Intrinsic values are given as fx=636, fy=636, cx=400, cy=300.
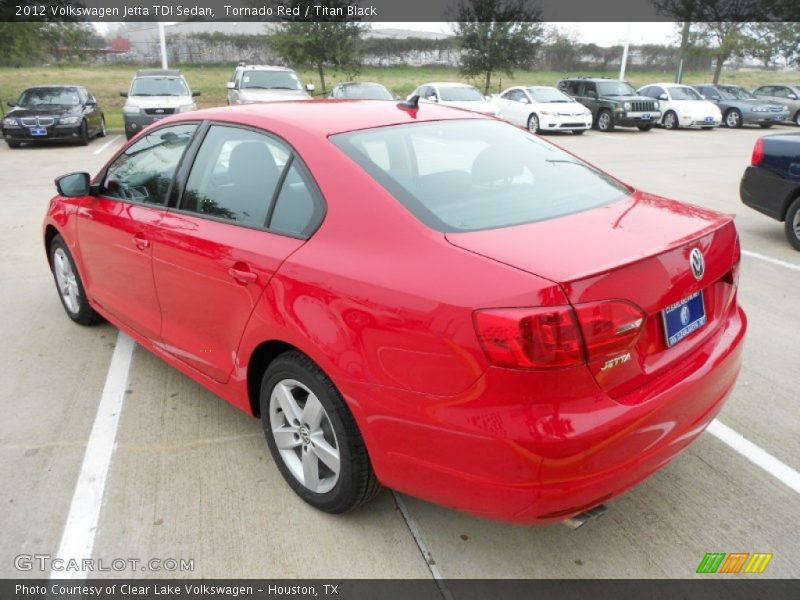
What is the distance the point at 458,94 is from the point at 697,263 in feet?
59.1

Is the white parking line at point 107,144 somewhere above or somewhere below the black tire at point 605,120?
below

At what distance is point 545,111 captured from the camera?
763 inches

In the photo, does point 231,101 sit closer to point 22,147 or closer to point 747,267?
point 22,147

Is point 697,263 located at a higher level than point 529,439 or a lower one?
higher

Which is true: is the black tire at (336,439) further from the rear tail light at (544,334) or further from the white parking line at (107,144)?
the white parking line at (107,144)

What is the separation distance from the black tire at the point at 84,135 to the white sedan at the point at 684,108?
18291mm

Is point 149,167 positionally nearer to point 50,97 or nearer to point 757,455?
point 757,455

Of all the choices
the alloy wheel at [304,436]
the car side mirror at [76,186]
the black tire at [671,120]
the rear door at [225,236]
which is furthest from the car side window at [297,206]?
the black tire at [671,120]

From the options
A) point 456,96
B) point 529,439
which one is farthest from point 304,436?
point 456,96

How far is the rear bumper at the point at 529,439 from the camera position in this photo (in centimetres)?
190

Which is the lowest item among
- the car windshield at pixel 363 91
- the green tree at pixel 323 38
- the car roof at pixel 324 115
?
the car windshield at pixel 363 91

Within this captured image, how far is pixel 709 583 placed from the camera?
2.31m

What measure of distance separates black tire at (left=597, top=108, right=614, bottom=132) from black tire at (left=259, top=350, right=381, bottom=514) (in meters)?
20.9

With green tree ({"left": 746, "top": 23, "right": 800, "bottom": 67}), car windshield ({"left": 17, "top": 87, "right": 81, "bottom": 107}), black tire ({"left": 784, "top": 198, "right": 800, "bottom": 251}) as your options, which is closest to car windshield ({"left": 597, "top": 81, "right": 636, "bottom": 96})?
green tree ({"left": 746, "top": 23, "right": 800, "bottom": 67})
